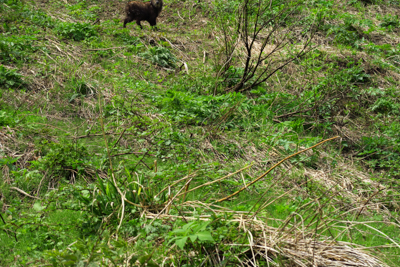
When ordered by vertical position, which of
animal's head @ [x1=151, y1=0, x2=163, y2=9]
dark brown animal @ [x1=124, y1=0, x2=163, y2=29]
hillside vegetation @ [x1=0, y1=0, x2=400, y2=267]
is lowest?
hillside vegetation @ [x1=0, y1=0, x2=400, y2=267]

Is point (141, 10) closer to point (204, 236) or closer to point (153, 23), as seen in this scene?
point (153, 23)

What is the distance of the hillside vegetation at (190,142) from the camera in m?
2.51

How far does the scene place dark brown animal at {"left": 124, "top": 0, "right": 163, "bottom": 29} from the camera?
866 cm

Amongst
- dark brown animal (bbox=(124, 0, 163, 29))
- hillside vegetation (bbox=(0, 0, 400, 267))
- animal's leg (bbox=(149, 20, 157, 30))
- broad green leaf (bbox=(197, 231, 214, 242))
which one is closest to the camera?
broad green leaf (bbox=(197, 231, 214, 242))

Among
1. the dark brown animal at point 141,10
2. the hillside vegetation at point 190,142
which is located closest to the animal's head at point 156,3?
the dark brown animal at point 141,10

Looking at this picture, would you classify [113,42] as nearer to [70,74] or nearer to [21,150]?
[70,74]

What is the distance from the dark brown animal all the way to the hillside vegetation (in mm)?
302

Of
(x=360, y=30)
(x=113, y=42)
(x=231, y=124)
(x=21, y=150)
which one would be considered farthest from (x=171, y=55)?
(x=360, y=30)

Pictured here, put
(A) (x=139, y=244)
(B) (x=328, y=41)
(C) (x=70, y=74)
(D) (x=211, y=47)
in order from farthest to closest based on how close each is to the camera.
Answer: (B) (x=328, y=41), (D) (x=211, y=47), (C) (x=70, y=74), (A) (x=139, y=244)

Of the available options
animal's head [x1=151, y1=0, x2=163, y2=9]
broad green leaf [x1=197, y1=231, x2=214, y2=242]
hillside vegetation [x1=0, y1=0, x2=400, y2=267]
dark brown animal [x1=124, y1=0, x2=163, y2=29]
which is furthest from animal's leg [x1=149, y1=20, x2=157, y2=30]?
broad green leaf [x1=197, y1=231, x2=214, y2=242]

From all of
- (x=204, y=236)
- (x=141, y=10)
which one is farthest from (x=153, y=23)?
(x=204, y=236)

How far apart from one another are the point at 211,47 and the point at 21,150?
587cm

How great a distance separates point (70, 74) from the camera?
239 inches

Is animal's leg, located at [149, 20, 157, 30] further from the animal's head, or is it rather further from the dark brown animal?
the animal's head
